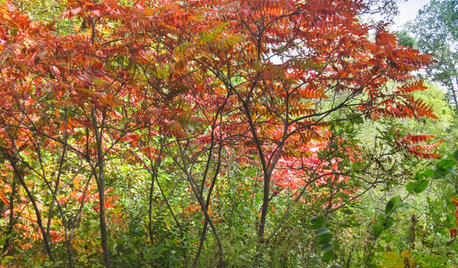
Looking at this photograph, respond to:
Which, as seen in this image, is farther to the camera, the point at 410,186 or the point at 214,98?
the point at 214,98

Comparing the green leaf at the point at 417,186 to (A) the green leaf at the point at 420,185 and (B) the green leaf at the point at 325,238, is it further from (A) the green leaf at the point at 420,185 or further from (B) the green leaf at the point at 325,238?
(B) the green leaf at the point at 325,238

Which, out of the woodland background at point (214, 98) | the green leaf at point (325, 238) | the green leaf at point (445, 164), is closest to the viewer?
the green leaf at point (445, 164)

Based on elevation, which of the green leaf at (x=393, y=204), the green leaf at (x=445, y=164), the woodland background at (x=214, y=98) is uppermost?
the woodland background at (x=214, y=98)

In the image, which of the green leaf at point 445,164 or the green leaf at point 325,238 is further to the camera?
the green leaf at point 325,238

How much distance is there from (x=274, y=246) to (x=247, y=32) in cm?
172

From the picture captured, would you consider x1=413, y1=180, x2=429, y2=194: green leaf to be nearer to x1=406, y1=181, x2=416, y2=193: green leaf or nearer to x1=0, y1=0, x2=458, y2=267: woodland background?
x1=406, y1=181, x2=416, y2=193: green leaf

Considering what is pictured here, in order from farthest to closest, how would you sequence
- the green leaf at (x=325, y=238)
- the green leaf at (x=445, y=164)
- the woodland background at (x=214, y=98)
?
the woodland background at (x=214, y=98) < the green leaf at (x=325, y=238) < the green leaf at (x=445, y=164)

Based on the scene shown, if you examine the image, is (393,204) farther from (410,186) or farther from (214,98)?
(214,98)

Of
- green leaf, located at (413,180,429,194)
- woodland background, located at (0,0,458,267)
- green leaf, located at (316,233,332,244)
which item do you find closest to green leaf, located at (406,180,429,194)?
green leaf, located at (413,180,429,194)

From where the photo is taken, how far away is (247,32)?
2.46 meters

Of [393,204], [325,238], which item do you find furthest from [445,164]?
[325,238]

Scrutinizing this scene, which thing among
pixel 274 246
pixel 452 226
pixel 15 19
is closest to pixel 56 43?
pixel 15 19

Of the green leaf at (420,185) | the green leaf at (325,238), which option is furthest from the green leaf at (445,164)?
the green leaf at (325,238)

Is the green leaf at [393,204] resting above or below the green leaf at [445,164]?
below
